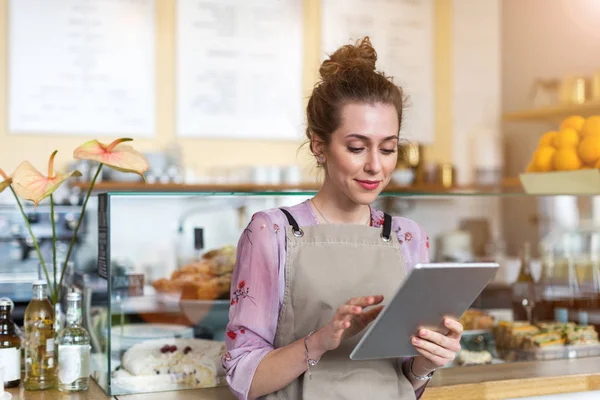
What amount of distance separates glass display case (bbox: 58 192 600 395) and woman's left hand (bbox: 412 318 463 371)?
52cm

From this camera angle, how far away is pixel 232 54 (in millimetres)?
4148

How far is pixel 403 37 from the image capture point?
15.2 feet

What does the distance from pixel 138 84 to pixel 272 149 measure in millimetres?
810

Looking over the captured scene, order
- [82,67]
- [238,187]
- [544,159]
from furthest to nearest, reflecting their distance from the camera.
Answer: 1. [238,187]
2. [82,67]
3. [544,159]

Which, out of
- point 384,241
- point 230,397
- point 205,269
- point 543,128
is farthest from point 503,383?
point 543,128

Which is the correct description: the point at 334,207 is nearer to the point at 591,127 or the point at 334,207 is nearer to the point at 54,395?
the point at 54,395

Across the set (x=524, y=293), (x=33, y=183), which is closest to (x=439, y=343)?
(x=33, y=183)

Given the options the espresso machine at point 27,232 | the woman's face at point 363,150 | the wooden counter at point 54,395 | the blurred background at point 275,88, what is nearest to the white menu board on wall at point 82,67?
the blurred background at point 275,88

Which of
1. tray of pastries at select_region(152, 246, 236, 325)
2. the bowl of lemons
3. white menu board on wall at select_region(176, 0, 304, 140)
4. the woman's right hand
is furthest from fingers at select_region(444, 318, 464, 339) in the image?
white menu board on wall at select_region(176, 0, 304, 140)

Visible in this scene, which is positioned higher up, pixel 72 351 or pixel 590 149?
pixel 590 149

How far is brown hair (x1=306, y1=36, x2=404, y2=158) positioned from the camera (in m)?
1.32

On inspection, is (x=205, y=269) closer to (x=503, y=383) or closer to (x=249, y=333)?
(x=249, y=333)

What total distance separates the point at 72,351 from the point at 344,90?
0.69 metres

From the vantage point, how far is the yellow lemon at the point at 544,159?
7.15 ft
